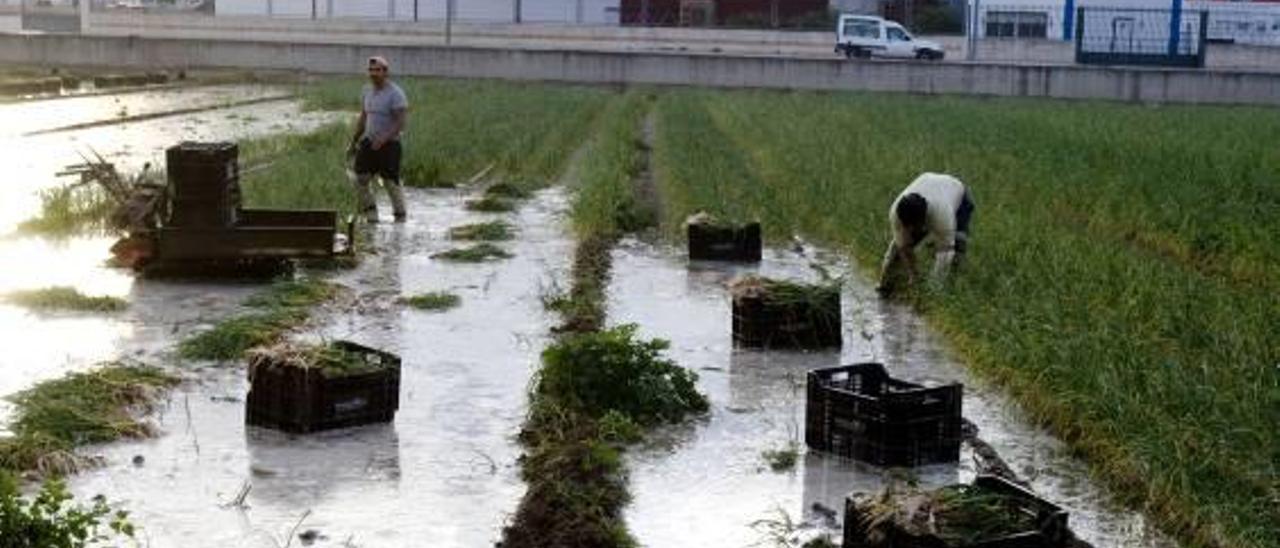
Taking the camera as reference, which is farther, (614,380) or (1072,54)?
(1072,54)

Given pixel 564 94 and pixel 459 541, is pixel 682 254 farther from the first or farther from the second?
pixel 564 94

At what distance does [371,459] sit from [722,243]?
6716 millimetres

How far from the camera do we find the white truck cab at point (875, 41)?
179 ft

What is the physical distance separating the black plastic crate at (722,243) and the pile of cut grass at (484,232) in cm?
199

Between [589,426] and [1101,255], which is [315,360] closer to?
[589,426]

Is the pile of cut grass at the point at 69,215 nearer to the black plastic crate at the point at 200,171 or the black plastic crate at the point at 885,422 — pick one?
the black plastic crate at the point at 200,171

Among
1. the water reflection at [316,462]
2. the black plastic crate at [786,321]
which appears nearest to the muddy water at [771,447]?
the black plastic crate at [786,321]

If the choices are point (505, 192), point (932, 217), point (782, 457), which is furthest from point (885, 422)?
point (505, 192)

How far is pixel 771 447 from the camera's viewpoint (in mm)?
7488

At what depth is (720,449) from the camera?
7465 mm

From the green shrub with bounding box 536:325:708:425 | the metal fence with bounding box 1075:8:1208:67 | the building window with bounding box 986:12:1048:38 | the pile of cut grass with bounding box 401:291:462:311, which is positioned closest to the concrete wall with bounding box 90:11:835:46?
the building window with bounding box 986:12:1048:38

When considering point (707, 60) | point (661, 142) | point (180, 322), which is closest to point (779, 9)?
point (707, 60)

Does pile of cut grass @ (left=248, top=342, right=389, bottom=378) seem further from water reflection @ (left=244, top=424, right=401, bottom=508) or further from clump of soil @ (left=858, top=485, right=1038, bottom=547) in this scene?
clump of soil @ (left=858, top=485, right=1038, bottom=547)

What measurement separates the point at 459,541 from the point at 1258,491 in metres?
3.01
